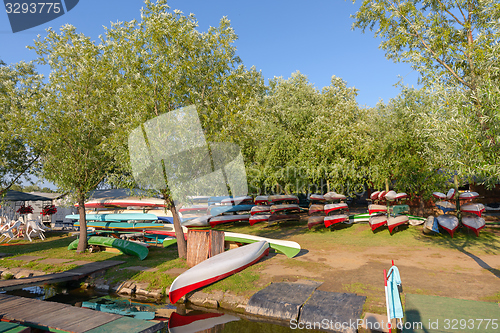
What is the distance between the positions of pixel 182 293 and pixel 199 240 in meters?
2.52

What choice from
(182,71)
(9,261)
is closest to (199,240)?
(182,71)

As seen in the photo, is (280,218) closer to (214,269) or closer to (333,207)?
(333,207)

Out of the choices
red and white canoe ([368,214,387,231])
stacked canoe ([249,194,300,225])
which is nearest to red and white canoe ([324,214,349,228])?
red and white canoe ([368,214,387,231])

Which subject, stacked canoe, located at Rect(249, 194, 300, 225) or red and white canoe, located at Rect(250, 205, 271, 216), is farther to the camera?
red and white canoe, located at Rect(250, 205, 271, 216)

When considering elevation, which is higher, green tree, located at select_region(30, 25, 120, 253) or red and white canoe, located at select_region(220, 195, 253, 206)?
green tree, located at select_region(30, 25, 120, 253)

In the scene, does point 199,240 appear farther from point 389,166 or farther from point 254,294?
point 389,166

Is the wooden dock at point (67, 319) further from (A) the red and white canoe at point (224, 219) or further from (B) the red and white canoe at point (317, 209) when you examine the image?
(B) the red and white canoe at point (317, 209)

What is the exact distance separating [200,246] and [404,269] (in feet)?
23.2

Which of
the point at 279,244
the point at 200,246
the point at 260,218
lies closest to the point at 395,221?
the point at 279,244

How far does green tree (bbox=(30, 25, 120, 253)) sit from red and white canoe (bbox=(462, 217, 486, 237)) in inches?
678

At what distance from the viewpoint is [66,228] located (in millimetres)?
25141

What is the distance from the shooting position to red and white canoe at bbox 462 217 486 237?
1350cm

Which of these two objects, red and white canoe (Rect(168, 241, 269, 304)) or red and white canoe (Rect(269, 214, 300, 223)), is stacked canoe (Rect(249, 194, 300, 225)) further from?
red and white canoe (Rect(168, 241, 269, 304))

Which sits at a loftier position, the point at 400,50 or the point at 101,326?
the point at 400,50
